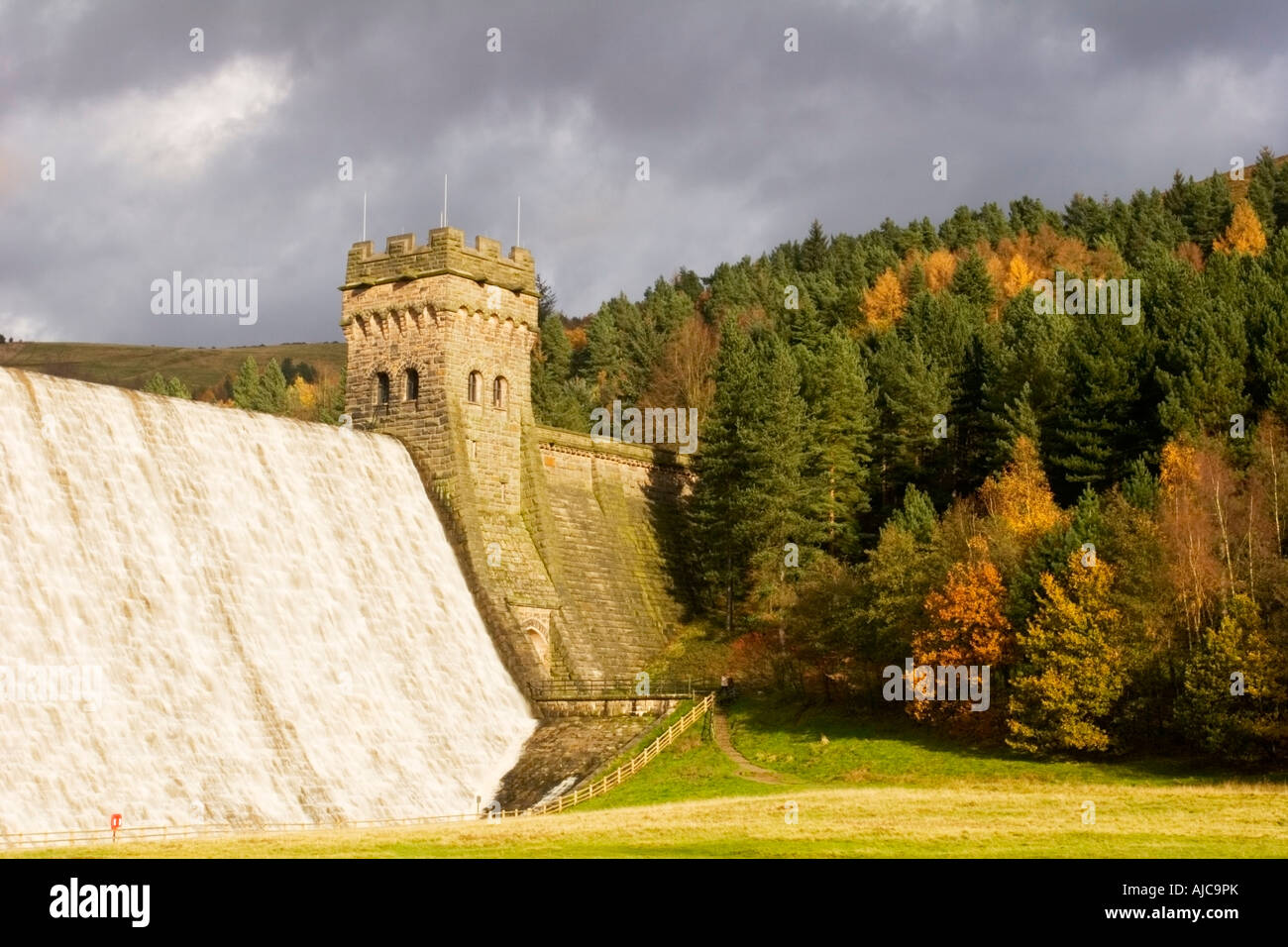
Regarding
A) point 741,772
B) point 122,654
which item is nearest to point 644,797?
point 741,772

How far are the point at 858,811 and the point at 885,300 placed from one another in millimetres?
86985

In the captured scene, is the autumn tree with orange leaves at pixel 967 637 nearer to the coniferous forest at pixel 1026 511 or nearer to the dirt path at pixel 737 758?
the coniferous forest at pixel 1026 511

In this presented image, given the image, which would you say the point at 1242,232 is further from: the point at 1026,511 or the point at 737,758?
the point at 737,758

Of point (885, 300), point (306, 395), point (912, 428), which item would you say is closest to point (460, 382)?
point (912, 428)

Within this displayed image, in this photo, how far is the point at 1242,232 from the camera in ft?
420

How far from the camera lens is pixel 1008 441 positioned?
69750 mm

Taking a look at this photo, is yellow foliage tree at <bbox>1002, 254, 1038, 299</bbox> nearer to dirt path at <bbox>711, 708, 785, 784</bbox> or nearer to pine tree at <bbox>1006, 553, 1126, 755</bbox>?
dirt path at <bbox>711, 708, 785, 784</bbox>

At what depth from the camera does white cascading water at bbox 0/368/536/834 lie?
41062 mm

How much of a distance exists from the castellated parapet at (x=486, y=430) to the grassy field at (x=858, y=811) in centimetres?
896

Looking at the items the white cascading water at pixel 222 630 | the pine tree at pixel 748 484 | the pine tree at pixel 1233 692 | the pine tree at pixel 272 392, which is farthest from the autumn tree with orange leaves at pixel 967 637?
the pine tree at pixel 272 392

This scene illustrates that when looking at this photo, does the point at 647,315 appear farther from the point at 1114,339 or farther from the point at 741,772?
the point at 741,772

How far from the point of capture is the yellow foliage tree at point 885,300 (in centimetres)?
11962

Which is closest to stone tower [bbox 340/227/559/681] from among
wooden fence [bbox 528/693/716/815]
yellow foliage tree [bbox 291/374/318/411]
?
wooden fence [bbox 528/693/716/815]
